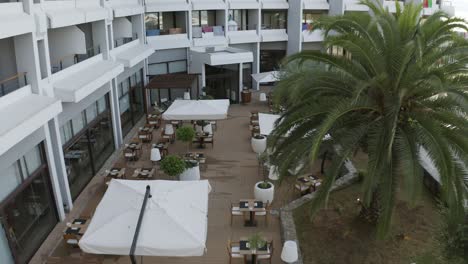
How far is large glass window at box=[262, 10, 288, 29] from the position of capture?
35.1m

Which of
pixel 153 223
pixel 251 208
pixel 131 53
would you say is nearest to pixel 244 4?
pixel 131 53

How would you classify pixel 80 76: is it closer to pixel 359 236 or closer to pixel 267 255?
pixel 267 255

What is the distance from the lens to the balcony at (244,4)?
3141cm

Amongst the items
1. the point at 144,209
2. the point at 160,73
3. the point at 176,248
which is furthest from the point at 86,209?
the point at 160,73

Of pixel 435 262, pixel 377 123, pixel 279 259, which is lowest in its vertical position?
pixel 279 259

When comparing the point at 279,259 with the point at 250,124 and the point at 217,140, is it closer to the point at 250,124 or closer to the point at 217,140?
the point at 217,140

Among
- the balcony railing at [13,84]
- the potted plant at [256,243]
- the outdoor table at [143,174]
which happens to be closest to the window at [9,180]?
the balcony railing at [13,84]

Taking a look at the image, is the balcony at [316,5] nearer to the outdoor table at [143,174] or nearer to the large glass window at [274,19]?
the large glass window at [274,19]

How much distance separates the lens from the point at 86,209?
1466cm

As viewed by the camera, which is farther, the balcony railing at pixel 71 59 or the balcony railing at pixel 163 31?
the balcony railing at pixel 163 31

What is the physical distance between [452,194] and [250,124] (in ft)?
51.0

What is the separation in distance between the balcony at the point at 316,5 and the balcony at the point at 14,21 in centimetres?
2622

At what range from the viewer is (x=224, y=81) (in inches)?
1231

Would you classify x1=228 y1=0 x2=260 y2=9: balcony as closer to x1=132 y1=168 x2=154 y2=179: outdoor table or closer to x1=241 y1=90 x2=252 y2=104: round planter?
x1=241 y1=90 x2=252 y2=104: round planter
